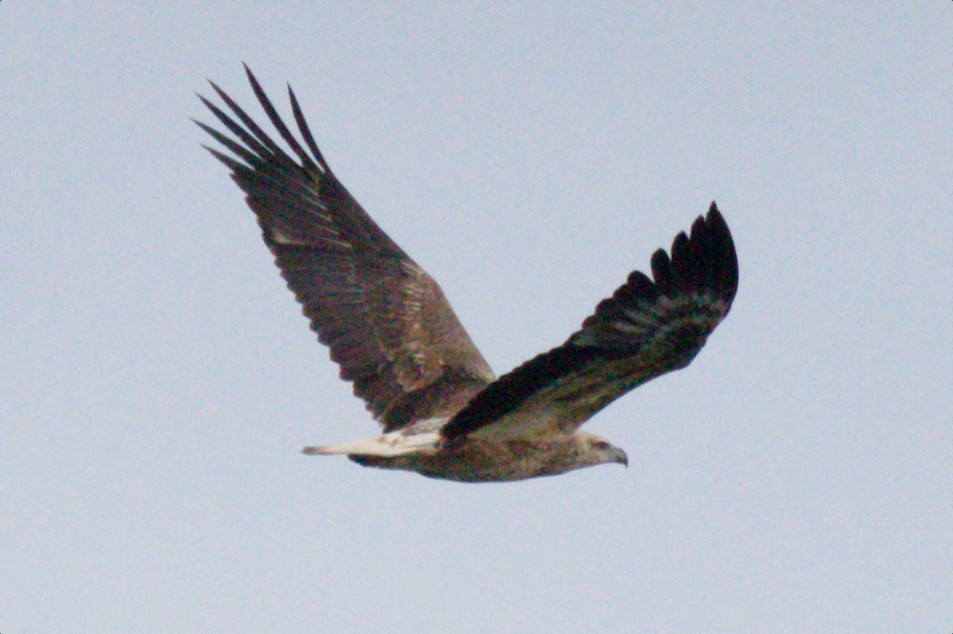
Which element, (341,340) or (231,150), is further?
(231,150)

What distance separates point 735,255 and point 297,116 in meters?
4.15

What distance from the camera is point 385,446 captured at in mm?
7766

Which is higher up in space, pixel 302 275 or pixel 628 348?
pixel 302 275

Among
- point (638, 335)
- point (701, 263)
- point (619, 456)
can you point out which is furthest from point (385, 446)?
point (701, 263)

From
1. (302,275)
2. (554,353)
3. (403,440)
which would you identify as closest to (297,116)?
(302,275)

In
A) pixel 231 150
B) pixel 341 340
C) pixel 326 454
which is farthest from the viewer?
pixel 231 150

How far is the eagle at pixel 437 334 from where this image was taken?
21.6 ft

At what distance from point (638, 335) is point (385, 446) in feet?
5.68

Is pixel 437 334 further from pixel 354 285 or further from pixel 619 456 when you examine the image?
pixel 619 456

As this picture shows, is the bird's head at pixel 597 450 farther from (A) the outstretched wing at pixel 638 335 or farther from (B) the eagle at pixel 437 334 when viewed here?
(A) the outstretched wing at pixel 638 335

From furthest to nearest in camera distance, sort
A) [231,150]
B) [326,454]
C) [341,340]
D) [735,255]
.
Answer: [231,150] < [341,340] < [326,454] < [735,255]

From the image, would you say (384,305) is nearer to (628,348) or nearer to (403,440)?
(403,440)

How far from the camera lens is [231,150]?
9680 mm

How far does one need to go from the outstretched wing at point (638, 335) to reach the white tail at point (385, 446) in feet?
1.34
